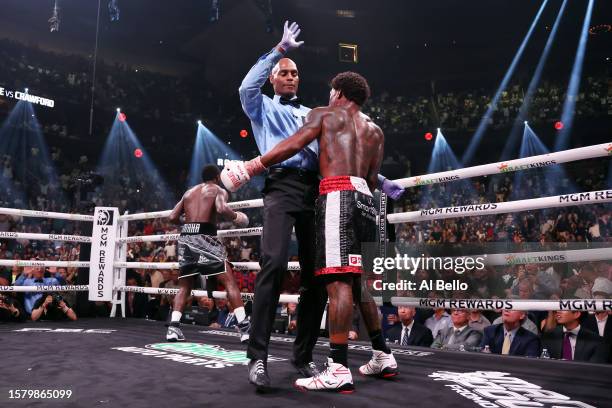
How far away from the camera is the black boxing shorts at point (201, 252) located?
358 cm

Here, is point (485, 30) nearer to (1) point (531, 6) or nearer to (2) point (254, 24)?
(1) point (531, 6)

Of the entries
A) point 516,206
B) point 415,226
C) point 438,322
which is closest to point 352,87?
point 516,206

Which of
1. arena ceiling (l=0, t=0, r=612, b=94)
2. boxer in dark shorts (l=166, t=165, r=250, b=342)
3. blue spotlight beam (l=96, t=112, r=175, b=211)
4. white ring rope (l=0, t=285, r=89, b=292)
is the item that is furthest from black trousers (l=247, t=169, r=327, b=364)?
arena ceiling (l=0, t=0, r=612, b=94)

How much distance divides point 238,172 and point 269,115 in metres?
0.59

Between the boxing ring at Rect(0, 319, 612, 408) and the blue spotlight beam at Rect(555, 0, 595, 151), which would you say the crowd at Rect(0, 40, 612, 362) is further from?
the boxing ring at Rect(0, 319, 612, 408)

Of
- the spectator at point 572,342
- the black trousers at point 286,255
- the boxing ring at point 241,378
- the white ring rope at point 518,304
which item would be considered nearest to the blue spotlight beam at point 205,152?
the boxing ring at point 241,378

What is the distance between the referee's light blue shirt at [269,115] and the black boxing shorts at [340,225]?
251mm

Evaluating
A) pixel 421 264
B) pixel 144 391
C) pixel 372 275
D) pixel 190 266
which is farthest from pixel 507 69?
pixel 144 391

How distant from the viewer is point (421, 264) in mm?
5285

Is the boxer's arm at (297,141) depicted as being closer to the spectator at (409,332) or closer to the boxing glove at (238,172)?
the boxing glove at (238,172)

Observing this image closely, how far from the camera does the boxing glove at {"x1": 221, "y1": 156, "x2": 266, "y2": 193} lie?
6.19ft

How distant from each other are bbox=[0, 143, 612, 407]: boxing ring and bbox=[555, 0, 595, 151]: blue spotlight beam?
13878mm

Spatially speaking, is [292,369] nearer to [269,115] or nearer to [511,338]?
[269,115]

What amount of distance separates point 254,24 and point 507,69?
922 centimetres
